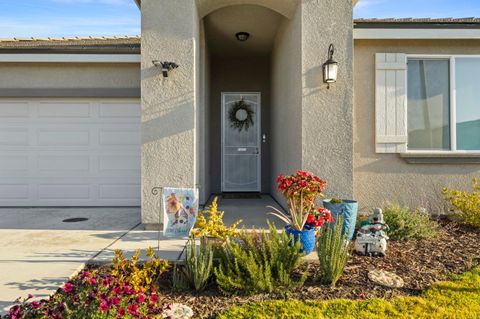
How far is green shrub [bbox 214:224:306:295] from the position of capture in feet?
9.63

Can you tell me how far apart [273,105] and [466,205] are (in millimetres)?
4561

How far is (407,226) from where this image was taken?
4520 millimetres

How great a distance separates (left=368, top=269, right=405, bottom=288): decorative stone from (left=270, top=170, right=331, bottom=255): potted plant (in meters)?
0.70

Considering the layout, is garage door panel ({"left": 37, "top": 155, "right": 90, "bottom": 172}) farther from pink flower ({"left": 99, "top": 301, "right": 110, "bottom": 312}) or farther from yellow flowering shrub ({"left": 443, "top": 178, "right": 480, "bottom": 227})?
yellow flowering shrub ({"left": 443, "top": 178, "right": 480, "bottom": 227})

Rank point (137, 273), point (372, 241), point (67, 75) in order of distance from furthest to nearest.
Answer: point (67, 75)
point (372, 241)
point (137, 273)

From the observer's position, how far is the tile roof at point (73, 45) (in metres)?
6.41

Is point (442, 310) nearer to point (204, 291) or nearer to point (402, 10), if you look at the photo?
point (204, 291)

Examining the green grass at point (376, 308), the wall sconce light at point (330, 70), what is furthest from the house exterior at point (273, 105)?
the green grass at point (376, 308)

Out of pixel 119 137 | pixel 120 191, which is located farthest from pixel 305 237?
pixel 119 137

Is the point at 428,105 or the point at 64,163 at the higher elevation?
the point at 428,105

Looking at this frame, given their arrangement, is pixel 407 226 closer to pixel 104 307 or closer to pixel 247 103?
pixel 104 307

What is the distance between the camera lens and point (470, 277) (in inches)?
129

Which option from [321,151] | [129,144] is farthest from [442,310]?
[129,144]

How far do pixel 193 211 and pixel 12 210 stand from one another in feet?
15.8
